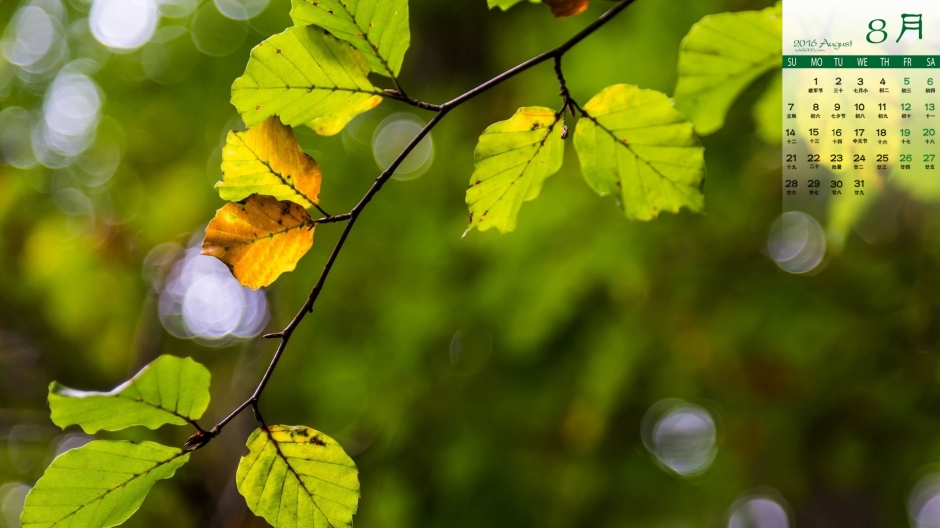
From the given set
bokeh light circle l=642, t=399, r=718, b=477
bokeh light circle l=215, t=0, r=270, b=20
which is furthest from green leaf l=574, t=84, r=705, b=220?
bokeh light circle l=642, t=399, r=718, b=477

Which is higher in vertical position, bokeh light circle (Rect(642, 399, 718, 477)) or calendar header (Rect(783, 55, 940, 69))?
calendar header (Rect(783, 55, 940, 69))

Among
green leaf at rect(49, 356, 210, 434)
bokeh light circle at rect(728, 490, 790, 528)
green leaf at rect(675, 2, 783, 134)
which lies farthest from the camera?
bokeh light circle at rect(728, 490, 790, 528)

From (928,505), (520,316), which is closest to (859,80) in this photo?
(520,316)

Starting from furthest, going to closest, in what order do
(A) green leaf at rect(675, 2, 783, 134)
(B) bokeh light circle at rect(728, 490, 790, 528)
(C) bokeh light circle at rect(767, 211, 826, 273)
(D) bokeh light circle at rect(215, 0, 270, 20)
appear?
(B) bokeh light circle at rect(728, 490, 790, 528) → (D) bokeh light circle at rect(215, 0, 270, 20) → (C) bokeh light circle at rect(767, 211, 826, 273) → (A) green leaf at rect(675, 2, 783, 134)

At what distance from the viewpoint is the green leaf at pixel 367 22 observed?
36 centimetres

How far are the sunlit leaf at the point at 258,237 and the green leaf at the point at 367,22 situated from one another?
11 cm

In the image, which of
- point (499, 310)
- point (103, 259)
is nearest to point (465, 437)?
point (499, 310)

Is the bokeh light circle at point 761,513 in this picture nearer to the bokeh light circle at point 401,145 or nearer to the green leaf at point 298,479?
the bokeh light circle at point 401,145

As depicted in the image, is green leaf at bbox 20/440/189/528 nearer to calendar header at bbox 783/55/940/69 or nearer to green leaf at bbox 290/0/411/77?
green leaf at bbox 290/0/411/77

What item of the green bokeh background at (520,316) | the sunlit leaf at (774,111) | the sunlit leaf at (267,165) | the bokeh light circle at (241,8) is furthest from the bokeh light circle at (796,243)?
the bokeh light circle at (241,8)

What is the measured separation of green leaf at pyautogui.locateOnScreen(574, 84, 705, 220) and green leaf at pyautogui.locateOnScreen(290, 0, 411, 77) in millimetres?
134

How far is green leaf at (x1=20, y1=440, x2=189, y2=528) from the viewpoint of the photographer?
1.07 feet

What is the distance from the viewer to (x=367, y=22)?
36 centimetres

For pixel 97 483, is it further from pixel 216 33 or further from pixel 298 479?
pixel 216 33
